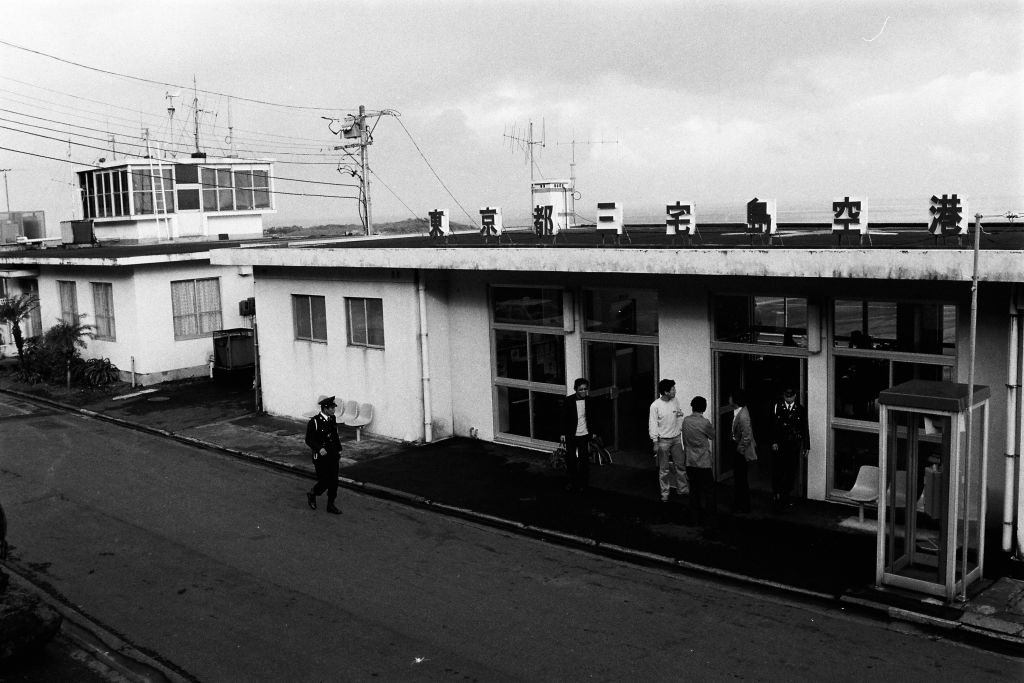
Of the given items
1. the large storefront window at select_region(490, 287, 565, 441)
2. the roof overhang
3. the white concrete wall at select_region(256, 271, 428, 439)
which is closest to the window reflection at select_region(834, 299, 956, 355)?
the large storefront window at select_region(490, 287, 565, 441)

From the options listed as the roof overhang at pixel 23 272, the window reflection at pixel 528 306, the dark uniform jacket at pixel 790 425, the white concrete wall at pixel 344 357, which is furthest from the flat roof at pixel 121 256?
the dark uniform jacket at pixel 790 425

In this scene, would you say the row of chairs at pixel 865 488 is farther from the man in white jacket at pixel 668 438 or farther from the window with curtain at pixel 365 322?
the window with curtain at pixel 365 322

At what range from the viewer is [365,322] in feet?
58.0

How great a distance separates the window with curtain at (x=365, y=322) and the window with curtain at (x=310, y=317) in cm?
81

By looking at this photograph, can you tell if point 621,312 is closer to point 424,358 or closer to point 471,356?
point 471,356

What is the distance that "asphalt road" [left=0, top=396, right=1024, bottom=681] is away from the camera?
8312 mm

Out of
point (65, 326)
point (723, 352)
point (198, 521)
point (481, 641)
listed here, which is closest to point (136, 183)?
point (65, 326)

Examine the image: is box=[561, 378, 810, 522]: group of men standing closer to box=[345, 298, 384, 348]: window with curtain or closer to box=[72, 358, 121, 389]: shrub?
box=[345, 298, 384, 348]: window with curtain

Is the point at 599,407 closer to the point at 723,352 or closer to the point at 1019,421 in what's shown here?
the point at 723,352

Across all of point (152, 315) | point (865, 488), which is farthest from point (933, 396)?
point (152, 315)

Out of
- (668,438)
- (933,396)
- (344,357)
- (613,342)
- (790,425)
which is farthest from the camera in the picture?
(344,357)

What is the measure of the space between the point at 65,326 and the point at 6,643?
61.2ft

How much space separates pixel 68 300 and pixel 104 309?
91.4 inches

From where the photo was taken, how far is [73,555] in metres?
11.8
